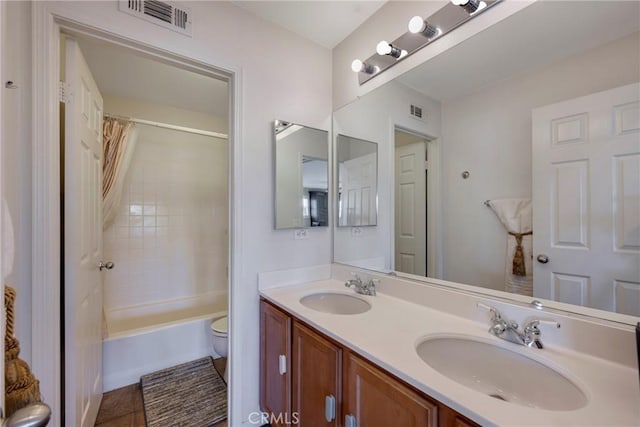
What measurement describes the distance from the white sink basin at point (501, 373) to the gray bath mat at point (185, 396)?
4.74ft

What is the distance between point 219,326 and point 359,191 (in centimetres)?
158

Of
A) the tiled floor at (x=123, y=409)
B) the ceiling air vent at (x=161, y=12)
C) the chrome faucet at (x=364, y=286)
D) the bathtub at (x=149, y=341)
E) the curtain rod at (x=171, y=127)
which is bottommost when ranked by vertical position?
the tiled floor at (x=123, y=409)

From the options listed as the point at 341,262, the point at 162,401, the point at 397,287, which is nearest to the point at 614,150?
the point at 397,287

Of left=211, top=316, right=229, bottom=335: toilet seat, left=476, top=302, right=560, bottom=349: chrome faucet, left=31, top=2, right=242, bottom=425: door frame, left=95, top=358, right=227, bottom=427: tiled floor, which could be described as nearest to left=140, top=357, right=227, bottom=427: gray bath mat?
left=95, top=358, right=227, bottom=427: tiled floor

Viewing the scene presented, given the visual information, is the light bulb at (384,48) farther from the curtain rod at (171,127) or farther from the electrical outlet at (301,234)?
the curtain rod at (171,127)

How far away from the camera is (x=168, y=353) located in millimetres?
2158

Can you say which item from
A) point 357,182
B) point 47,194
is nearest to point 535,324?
point 357,182

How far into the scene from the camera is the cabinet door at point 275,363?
1329 mm

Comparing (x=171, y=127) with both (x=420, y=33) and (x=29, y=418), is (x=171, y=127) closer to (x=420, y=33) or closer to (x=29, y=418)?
(x=420, y=33)

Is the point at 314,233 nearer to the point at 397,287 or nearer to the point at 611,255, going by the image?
the point at 397,287

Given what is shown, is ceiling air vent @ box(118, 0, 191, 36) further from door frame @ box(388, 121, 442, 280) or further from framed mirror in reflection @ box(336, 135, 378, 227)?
door frame @ box(388, 121, 442, 280)

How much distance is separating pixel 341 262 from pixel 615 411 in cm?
135

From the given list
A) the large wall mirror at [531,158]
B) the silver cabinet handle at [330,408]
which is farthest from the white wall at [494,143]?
the silver cabinet handle at [330,408]

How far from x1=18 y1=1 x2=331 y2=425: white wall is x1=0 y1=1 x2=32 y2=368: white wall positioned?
51cm
